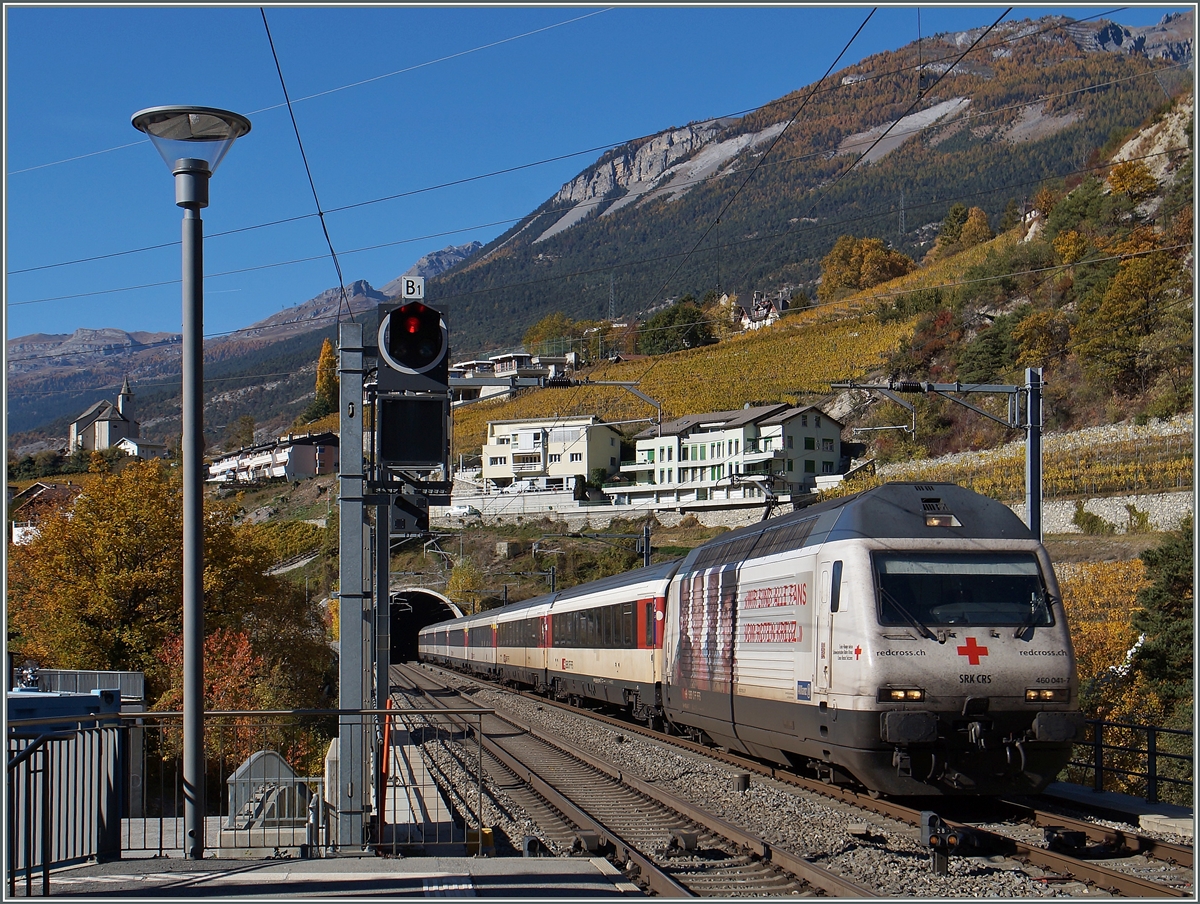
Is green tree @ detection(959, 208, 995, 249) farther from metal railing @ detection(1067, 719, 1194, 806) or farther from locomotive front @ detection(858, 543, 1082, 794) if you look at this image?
locomotive front @ detection(858, 543, 1082, 794)

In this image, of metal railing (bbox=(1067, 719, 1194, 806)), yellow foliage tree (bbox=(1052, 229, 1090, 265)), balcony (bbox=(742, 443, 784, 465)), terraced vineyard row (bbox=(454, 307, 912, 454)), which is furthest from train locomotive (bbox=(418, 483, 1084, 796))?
yellow foliage tree (bbox=(1052, 229, 1090, 265))

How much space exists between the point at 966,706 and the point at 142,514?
33.1 meters

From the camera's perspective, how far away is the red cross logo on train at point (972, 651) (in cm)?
1135

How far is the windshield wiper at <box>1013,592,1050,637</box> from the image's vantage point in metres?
11.6

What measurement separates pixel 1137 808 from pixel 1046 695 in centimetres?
181

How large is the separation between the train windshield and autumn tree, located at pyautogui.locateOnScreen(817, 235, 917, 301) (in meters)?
134

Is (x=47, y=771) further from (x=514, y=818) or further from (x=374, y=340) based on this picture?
(x=514, y=818)

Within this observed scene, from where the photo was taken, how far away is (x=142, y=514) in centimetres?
3834

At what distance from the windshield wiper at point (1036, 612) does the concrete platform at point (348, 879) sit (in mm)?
5079

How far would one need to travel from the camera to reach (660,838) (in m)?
11.5

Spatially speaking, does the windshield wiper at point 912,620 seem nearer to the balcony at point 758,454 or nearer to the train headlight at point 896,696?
the train headlight at point 896,696

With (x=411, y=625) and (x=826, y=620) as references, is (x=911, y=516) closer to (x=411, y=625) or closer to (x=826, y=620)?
(x=826, y=620)

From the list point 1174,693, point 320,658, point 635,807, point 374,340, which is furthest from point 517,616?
point 374,340

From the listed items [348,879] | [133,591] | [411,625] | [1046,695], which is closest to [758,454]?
A: [411,625]
